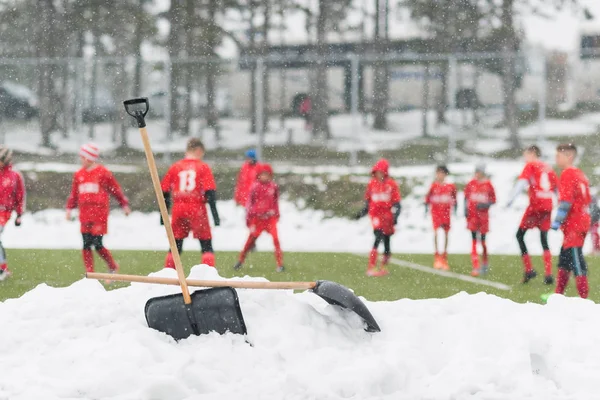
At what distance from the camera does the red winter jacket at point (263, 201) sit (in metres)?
12.9

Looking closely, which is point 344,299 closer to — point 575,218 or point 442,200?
point 575,218

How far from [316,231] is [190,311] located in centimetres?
1250

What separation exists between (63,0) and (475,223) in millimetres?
18279

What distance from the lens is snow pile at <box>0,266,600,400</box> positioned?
18.5ft

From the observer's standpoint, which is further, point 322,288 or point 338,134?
point 338,134

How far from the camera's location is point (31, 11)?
27.9 metres

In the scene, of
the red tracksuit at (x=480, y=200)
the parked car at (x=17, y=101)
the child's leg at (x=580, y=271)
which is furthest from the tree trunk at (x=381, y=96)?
the child's leg at (x=580, y=271)

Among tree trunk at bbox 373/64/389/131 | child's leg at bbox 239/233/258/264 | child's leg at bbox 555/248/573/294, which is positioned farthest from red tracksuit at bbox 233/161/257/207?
tree trunk at bbox 373/64/389/131

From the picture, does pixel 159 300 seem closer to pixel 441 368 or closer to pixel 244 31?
pixel 441 368

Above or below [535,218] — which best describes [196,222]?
above

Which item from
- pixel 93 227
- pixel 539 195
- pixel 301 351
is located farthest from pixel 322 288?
pixel 539 195

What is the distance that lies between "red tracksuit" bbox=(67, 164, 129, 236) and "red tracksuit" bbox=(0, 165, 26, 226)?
0.94m

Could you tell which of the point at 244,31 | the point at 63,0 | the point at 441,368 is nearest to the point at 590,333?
the point at 441,368

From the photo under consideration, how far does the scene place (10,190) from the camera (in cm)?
1165
